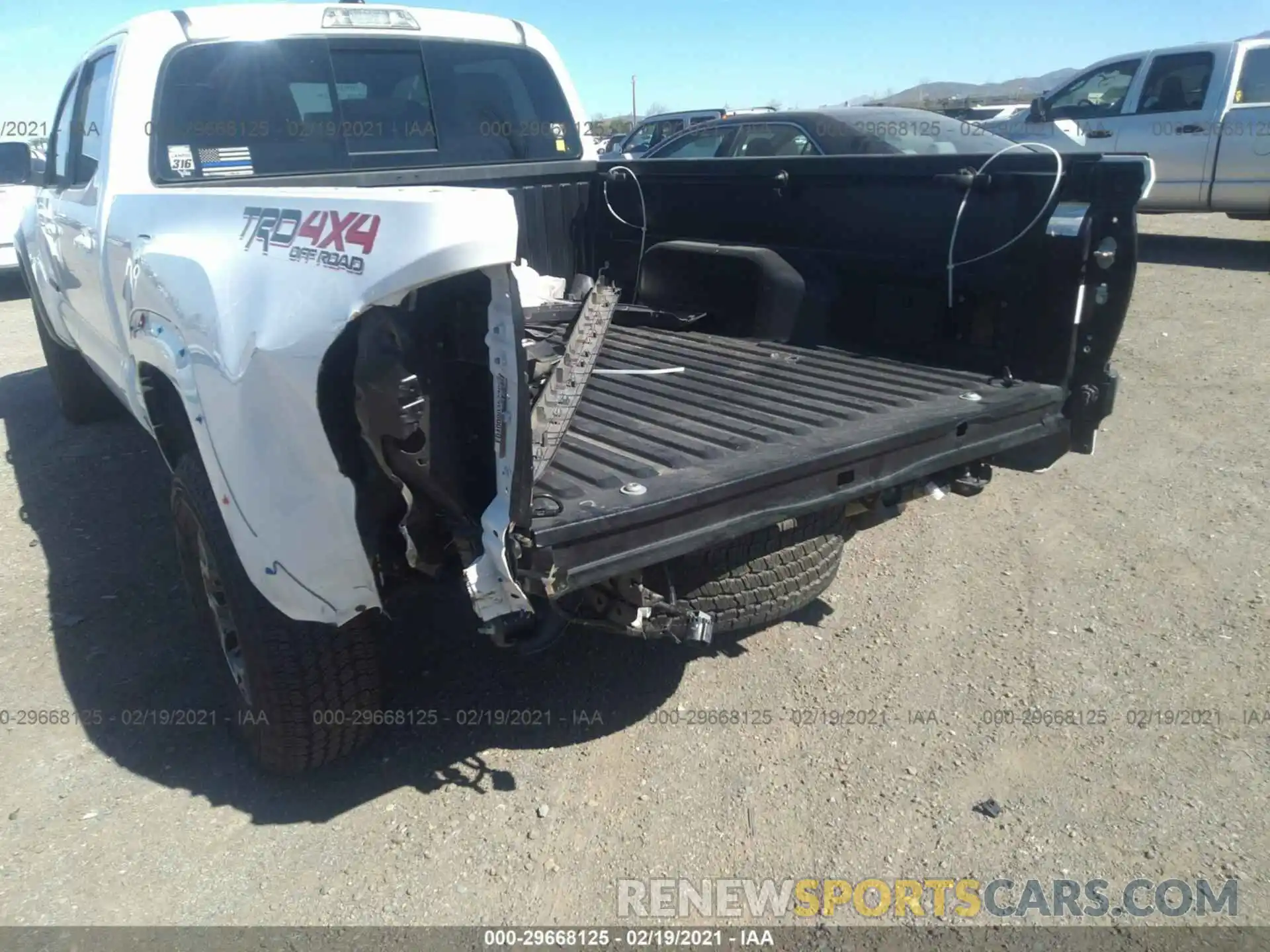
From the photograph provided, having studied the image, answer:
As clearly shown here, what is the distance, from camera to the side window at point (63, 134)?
4348 mm

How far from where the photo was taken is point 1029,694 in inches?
120

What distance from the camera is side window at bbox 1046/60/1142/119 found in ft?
36.6

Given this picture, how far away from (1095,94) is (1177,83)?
3.72 ft

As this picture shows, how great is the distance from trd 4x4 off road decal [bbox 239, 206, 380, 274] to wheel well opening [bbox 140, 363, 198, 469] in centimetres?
76

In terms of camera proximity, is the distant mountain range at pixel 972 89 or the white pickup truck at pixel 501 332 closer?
the white pickup truck at pixel 501 332

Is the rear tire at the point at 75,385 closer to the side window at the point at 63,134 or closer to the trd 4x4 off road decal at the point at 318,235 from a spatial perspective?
the side window at the point at 63,134

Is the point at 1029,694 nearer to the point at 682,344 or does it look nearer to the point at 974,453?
the point at 974,453

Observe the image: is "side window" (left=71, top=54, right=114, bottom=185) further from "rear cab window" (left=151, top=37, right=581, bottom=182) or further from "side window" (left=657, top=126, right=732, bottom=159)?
"side window" (left=657, top=126, right=732, bottom=159)

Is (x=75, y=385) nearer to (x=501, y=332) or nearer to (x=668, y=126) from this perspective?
(x=501, y=332)

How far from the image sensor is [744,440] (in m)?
2.61

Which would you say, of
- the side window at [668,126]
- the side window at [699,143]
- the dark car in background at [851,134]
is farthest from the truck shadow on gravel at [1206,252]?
the side window at [668,126]

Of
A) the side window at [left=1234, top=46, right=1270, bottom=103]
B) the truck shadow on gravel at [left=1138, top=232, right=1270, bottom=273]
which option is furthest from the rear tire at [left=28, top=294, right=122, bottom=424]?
the side window at [left=1234, top=46, right=1270, bottom=103]

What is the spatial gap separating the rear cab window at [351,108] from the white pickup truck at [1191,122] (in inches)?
320

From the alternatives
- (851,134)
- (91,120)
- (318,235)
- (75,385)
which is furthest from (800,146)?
(318,235)
